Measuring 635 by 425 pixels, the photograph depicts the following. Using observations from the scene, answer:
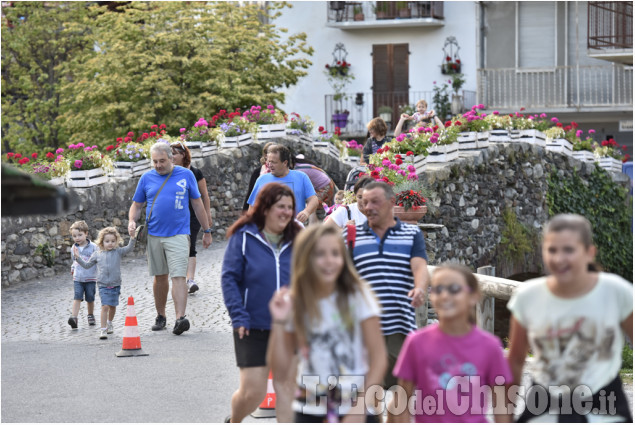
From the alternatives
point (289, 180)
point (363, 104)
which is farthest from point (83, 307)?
point (363, 104)

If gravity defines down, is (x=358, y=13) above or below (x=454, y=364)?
above

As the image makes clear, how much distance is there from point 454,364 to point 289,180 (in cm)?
527

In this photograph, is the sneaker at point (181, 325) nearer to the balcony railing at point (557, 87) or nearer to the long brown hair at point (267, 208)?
the long brown hair at point (267, 208)

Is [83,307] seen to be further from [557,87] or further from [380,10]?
[380,10]

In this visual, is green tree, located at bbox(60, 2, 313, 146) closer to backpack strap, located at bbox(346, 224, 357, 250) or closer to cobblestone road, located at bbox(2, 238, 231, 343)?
cobblestone road, located at bbox(2, 238, 231, 343)

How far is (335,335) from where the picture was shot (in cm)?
492

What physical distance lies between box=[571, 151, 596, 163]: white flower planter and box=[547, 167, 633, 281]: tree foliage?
24 centimetres

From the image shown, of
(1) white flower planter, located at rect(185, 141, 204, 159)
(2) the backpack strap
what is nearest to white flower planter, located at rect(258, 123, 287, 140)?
(1) white flower planter, located at rect(185, 141, 204, 159)

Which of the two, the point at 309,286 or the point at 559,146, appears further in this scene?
the point at 559,146

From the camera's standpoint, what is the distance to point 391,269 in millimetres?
6660

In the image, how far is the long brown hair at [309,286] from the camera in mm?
4949

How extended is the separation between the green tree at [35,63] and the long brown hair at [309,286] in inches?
1026

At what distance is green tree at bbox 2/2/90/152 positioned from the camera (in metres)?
30.6

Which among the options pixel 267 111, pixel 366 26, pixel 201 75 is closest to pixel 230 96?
pixel 201 75
